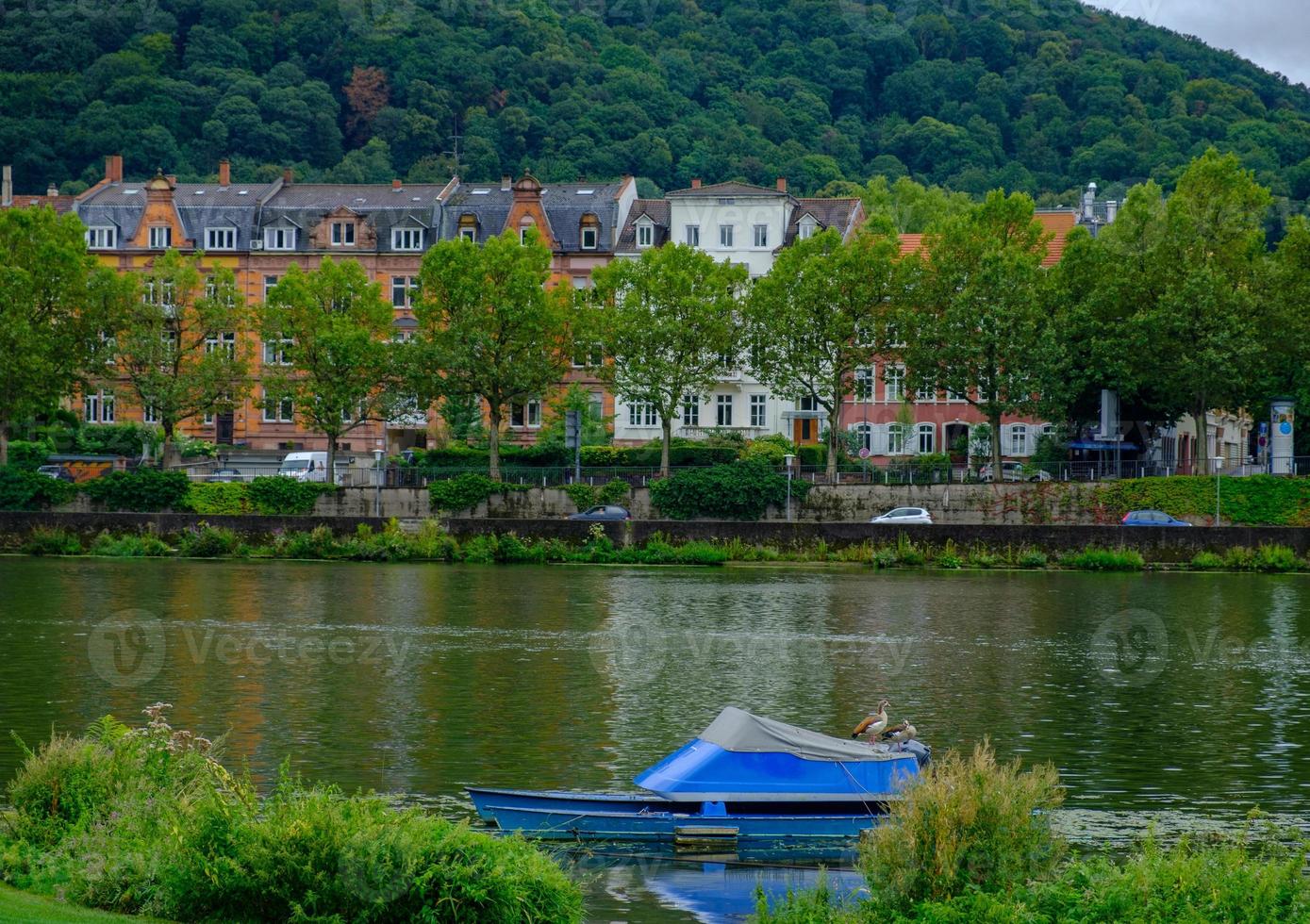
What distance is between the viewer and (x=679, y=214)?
11050 cm

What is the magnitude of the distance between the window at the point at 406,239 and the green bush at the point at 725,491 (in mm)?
38339

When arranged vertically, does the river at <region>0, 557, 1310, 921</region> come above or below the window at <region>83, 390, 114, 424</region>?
below

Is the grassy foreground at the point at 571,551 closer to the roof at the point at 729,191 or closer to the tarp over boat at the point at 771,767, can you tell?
the roof at the point at 729,191

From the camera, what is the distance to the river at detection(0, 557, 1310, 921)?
30.8m

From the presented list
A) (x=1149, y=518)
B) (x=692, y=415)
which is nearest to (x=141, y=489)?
(x=692, y=415)

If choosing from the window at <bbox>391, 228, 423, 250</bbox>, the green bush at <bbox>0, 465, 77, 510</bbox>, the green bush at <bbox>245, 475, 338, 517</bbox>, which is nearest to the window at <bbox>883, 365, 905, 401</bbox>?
the green bush at <bbox>245, 475, 338, 517</bbox>

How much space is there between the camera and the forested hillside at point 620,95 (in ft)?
518

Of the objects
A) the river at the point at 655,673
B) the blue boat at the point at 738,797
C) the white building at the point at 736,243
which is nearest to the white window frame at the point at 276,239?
the white building at the point at 736,243

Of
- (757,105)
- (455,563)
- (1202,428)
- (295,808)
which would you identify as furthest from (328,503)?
(757,105)

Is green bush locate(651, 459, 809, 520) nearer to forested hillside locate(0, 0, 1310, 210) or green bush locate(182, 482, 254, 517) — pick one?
green bush locate(182, 482, 254, 517)

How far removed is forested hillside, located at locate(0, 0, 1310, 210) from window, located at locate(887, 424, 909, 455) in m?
54.8

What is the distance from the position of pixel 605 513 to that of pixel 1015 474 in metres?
23.6

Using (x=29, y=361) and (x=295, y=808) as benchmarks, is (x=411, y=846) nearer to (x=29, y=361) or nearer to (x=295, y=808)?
(x=295, y=808)

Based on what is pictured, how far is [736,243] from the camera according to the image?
11044 centimetres
